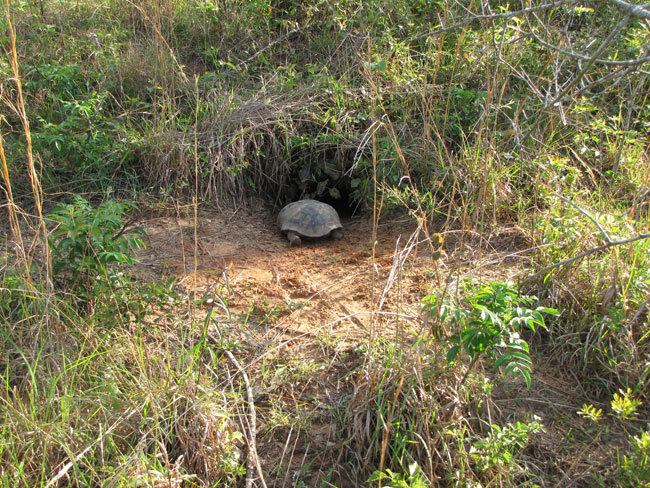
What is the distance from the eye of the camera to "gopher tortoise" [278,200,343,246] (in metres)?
4.27

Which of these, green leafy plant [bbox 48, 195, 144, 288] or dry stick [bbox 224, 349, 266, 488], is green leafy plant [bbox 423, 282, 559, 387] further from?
green leafy plant [bbox 48, 195, 144, 288]

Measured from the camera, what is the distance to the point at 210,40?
17.1ft

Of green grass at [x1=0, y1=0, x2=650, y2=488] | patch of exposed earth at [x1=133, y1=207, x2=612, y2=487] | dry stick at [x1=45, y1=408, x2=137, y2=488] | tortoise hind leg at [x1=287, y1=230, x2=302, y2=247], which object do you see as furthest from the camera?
tortoise hind leg at [x1=287, y1=230, x2=302, y2=247]

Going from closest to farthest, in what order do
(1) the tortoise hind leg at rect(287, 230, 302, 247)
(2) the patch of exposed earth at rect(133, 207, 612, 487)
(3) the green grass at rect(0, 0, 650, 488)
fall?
(3) the green grass at rect(0, 0, 650, 488) < (2) the patch of exposed earth at rect(133, 207, 612, 487) < (1) the tortoise hind leg at rect(287, 230, 302, 247)

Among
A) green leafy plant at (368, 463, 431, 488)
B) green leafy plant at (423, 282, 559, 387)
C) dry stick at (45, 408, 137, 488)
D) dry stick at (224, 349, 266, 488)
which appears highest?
green leafy plant at (423, 282, 559, 387)

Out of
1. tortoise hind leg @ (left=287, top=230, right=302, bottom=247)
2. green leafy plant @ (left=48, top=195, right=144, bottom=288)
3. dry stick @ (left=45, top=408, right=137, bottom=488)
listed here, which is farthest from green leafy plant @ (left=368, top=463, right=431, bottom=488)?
tortoise hind leg @ (left=287, top=230, right=302, bottom=247)

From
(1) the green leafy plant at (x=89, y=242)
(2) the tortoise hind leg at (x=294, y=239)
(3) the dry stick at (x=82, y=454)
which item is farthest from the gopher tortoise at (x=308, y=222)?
(3) the dry stick at (x=82, y=454)

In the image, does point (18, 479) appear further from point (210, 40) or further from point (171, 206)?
point (210, 40)

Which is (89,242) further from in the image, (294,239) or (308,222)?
(308,222)

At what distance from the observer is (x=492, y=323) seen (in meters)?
2.03

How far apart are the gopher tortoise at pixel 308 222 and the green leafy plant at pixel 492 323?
2.17m

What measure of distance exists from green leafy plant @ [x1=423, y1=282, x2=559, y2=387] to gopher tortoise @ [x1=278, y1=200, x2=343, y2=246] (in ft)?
7.13

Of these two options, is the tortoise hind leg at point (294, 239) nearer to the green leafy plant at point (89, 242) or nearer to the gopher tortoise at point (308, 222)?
the gopher tortoise at point (308, 222)

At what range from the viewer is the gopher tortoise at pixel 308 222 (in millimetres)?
4273
